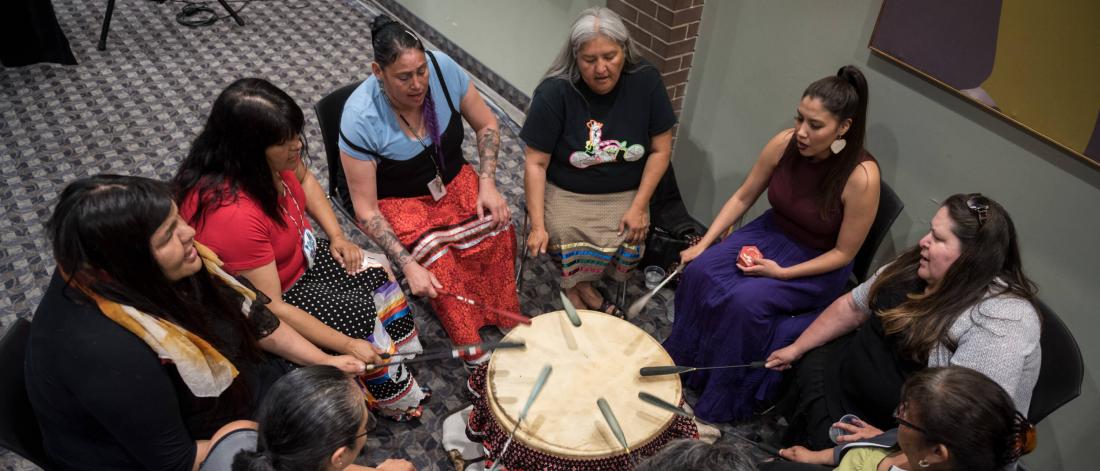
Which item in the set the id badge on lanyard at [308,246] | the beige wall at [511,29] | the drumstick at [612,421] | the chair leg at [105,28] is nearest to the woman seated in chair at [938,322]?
the drumstick at [612,421]

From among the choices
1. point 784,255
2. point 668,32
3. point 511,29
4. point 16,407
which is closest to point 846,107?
point 784,255

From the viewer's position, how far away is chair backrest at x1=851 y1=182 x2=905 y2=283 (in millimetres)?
2529

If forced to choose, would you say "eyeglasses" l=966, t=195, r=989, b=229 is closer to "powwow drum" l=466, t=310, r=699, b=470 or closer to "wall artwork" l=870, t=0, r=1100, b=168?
"wall artwork" l=870, t=0, r=1100, b=168

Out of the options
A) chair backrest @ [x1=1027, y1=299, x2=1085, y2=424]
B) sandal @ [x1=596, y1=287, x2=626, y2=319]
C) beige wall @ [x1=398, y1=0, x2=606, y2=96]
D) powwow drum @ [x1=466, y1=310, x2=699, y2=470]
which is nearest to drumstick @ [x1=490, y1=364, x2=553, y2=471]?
powwow drum @ [x1=466, y1=310, x2=699, y2=470]

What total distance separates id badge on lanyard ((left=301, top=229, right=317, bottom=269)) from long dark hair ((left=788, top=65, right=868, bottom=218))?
1.74 meters

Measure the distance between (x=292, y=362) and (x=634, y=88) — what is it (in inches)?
62.2

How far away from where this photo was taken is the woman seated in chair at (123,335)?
1.62 metres

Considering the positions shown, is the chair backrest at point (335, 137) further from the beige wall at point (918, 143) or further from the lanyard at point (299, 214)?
the beige wall at point (918, 143)

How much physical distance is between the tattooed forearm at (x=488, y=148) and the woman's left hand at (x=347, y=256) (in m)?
0.64

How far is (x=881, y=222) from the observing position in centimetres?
258

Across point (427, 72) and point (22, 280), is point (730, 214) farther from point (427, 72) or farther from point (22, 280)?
point (22, 280)

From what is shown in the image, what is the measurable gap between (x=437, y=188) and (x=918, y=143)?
181 cm

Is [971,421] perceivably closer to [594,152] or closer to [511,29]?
[594,152]

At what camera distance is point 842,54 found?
2.80m
